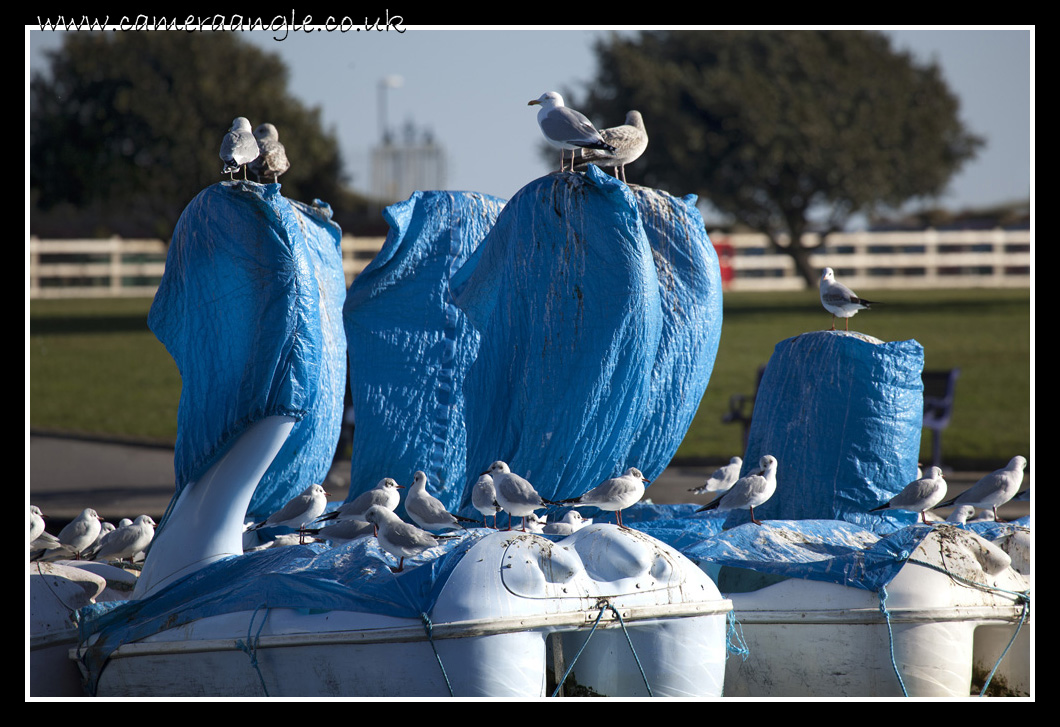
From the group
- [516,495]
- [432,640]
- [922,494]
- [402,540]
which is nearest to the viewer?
[432,640]

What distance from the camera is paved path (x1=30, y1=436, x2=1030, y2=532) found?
16.2 m

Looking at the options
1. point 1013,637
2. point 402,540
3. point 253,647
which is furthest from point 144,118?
point 1013,637

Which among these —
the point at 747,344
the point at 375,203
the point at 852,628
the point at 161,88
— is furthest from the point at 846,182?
the point at 852,628

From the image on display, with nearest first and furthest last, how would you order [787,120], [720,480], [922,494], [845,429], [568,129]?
[568,129], [922,494], [845,429], [720,480], [787,120]

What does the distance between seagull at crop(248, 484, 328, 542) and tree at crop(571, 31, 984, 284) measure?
2890 centimetres

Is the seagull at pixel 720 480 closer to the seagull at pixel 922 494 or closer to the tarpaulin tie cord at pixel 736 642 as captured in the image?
the seagull at pixel 922 494

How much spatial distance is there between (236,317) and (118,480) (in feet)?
38.7

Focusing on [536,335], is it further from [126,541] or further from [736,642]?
[126,541]

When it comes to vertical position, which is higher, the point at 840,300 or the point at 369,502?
the point at 840,300

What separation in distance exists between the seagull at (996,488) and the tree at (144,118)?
27.3 meters

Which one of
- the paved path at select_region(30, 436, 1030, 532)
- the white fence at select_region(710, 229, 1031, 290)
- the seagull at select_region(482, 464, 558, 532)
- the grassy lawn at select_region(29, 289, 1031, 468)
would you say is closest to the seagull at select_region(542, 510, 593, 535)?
the seagull at select_region(482, 464, 558, 532)

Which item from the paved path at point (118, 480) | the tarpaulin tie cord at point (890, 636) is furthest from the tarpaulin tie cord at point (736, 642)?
the paved path at point (118, 480)

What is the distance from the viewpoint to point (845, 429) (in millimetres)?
9797

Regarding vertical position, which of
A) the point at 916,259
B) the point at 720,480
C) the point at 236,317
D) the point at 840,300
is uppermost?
the point at 916,259
